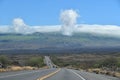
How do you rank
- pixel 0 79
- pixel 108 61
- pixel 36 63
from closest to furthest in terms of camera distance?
1. pixel 0 79
2. pixel 108 61
3. pixel 36 63

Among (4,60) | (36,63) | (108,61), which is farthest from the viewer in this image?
(36,63)

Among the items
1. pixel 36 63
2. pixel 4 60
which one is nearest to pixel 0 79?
pixel 4 60

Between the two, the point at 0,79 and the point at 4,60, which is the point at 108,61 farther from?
the point at 0,79

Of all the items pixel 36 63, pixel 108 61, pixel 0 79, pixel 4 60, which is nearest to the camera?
pixel 0 79

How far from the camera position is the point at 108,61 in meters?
142

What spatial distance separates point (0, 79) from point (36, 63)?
416ft

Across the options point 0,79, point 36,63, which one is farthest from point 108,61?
point 0,79

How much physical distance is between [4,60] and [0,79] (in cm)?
10037

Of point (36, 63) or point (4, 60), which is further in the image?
point (36, 63)

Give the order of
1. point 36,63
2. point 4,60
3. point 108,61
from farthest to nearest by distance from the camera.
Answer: point 36,63, point 108,61, point 4,60

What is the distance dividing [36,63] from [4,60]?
93.3 ft

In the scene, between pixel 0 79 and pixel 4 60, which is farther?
pixel 4 60

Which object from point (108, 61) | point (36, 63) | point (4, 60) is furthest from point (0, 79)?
point (36, 63)

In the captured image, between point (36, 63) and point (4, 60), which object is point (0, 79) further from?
point (36, 63)
